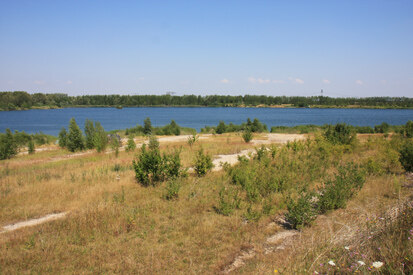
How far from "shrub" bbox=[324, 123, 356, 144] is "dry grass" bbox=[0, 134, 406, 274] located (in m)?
6.89

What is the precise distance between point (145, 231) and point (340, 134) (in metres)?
14.9

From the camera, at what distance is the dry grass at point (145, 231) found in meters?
4.57

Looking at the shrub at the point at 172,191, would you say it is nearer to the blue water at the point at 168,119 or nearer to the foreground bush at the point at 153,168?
the foreground bush at the point at 153,168

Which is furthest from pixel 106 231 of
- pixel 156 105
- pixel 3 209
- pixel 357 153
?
pixel 156 105

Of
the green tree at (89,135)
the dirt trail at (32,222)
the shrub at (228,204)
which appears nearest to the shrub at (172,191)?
the shrub at (228,204)

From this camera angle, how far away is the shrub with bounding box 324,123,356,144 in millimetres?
16094

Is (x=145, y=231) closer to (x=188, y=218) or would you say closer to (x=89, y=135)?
(x=188, y=218)

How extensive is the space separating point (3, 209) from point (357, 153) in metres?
16.9

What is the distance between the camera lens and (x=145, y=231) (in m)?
5.92

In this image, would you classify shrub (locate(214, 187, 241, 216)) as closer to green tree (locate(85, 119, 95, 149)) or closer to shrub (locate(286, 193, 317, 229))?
shrub (locate(286, 193, 317, 229))

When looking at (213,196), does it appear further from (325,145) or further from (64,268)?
(325,145)

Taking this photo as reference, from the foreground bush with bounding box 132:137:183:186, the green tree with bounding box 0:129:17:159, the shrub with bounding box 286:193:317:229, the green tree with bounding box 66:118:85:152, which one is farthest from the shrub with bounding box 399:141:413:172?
the green tree with bounding box 0:129:17:159

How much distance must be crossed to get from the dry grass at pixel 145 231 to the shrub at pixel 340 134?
6887 millimetres

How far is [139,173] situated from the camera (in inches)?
386
